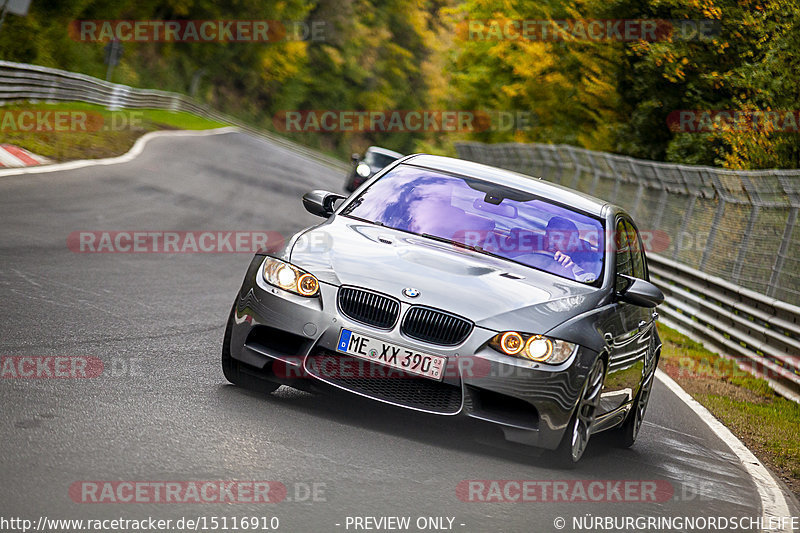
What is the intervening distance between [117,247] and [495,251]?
6831 millimetres

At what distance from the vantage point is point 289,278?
21.2 ft

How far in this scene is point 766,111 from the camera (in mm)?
21109

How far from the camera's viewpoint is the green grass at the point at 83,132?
72.3 ft

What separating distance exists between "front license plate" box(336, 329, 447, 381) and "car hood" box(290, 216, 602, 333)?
0.90 ft

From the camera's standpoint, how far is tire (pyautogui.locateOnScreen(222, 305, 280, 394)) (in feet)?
21.9

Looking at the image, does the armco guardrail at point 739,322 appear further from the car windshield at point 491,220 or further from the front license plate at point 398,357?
the front license plate at point 398,357

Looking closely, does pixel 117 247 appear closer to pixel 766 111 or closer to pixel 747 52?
pixel 766 111

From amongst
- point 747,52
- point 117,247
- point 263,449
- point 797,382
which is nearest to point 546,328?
point 263,449

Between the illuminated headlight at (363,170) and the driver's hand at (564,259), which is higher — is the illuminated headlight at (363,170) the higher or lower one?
the lower one

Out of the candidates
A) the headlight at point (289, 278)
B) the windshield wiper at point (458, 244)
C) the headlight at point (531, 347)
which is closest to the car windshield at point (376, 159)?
the windshield wiper at point (458, 244)

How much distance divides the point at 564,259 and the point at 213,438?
2.61 meters

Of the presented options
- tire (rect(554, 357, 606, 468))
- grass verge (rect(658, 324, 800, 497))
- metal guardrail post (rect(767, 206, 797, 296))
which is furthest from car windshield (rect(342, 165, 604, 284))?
metal guardrail post (rect(767, 206, 797, 296))

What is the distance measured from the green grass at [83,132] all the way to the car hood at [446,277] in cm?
1532

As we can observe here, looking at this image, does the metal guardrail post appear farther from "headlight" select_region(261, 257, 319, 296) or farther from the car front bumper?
"headlight" select_region(261, 257, 319, 296)
